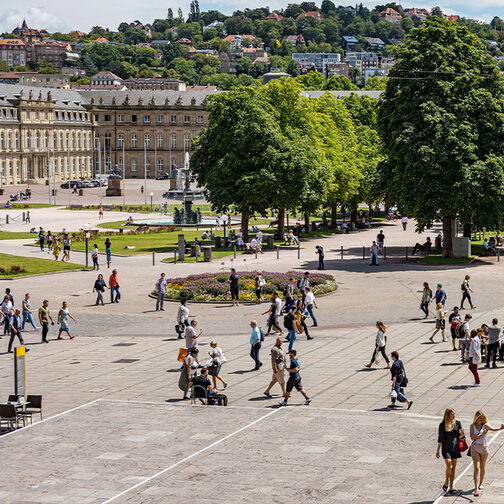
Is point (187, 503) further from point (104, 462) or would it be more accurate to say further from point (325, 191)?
point (325, 191)

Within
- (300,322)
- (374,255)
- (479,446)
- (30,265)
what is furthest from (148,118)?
(479,446)

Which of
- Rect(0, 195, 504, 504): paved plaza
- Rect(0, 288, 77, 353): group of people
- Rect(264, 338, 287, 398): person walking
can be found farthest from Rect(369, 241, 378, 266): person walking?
Rect(264, 338, 287, 398): person walking

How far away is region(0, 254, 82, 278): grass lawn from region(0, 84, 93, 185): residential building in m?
92.7

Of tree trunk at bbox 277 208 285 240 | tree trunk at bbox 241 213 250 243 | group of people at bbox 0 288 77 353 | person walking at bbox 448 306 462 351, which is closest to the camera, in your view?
person walking at bbox 448 306 462 351

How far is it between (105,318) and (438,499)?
26.5 m

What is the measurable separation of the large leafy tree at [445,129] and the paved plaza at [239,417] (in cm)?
1437

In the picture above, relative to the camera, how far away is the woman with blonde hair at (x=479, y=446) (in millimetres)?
19109

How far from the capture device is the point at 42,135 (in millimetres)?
170750

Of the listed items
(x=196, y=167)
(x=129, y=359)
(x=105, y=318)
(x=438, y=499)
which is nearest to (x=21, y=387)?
(x=129, y=359)

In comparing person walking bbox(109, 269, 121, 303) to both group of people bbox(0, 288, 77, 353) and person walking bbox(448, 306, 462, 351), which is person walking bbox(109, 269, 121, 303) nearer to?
group of people bbox(0, 288, 77, 353)

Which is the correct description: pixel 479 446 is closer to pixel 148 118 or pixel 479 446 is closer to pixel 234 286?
pixel 234 286

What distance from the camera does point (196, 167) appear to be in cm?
7481

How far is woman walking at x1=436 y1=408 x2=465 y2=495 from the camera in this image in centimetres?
1914

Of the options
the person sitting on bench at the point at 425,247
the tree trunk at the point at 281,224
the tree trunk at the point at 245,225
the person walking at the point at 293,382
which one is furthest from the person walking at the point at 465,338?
the tree trunk at the point at 281,224
